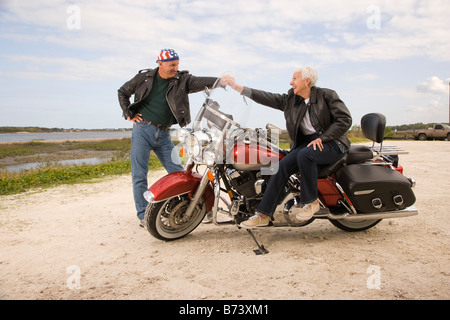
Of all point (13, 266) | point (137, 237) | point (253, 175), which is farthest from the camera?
point (137, 237)

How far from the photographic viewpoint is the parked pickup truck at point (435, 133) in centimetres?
3048

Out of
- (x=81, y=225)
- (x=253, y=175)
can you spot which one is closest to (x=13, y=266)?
(x=81, y=225)

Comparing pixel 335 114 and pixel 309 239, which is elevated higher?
pixel 335 114

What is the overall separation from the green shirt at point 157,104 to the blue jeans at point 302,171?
1.77 m

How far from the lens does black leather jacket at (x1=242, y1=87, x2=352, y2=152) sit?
3646 millimetres

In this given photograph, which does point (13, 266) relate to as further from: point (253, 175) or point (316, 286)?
point (316, 286)

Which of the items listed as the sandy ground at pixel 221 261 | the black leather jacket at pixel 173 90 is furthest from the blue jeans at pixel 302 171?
the black leather jacket at pixel 173 90

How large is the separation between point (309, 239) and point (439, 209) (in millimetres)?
2465

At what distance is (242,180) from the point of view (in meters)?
3.85

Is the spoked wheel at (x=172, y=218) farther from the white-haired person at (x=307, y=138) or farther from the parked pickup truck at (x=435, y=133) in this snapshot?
the parked pickup truck at (x=435, y=133)

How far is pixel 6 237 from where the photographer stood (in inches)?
178

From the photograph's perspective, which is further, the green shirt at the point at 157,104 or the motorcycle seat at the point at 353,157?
the green shirt at the point at 157,104

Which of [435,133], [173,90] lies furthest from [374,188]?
[435,133]
